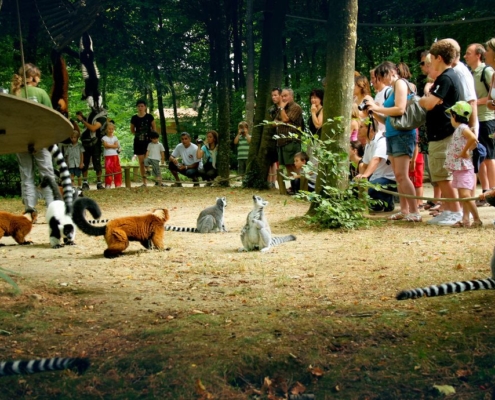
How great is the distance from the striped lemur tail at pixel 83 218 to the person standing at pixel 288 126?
6020mm

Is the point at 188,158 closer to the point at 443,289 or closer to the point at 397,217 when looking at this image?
the point at 397,217

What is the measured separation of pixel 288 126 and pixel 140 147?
536 cm

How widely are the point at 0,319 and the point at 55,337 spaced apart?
25.2 inches

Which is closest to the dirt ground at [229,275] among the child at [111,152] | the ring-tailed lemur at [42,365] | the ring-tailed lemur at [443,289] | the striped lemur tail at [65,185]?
the ring-tailed lemur at [443,289]

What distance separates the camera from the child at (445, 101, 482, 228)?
331 inches

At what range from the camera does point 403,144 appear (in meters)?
9.42

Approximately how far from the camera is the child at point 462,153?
8414 mm

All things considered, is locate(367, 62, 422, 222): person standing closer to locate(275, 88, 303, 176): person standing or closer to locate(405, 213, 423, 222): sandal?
locate(405, 213, 423, 222): sandal

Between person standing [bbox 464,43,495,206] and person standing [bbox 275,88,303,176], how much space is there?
4436 mm

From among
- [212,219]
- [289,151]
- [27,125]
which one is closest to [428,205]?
[212,219]

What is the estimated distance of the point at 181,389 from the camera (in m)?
3.83

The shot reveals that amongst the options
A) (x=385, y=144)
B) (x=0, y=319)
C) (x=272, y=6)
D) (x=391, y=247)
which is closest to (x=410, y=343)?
(x=0, y=319)

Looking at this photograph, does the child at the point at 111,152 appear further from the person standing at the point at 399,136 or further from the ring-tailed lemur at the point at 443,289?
the ring-tailed lemur at the point at 443,289

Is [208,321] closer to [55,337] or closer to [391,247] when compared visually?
[55,337]
